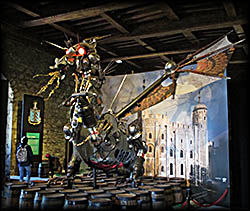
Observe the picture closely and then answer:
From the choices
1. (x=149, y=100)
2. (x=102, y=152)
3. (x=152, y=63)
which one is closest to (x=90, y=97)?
(x=102, y=152)

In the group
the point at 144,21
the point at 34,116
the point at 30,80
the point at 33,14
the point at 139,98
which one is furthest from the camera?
the point at 30,80

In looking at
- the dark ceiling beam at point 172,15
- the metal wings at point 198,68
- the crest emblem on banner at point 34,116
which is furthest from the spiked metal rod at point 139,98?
the crest emblem on banner at point 34,116

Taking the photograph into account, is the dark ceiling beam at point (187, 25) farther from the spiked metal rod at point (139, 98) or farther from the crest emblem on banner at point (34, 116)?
the crest emblem on banner at point (34, 116)

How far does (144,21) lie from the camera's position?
6.21 metres

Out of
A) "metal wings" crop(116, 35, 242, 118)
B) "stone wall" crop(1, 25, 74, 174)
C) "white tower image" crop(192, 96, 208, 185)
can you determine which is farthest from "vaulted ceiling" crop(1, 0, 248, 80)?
"white tower image" crop(192, 96, 208, 185)

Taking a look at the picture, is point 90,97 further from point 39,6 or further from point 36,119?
point 36,119

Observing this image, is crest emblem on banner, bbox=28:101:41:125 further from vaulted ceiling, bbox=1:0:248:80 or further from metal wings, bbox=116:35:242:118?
metal wings, bbox=116:35:242:118

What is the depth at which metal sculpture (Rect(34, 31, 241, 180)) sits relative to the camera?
4.01 m

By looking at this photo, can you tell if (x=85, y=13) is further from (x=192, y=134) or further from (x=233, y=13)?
(x=192, y=134)

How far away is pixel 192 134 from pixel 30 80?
4.21 m

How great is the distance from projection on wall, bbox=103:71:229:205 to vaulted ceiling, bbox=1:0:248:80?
2.54ft

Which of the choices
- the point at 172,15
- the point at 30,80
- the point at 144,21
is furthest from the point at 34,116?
the point at 172,15

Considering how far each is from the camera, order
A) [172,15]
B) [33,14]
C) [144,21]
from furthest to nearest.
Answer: [144,21], [33,14], [172,15]

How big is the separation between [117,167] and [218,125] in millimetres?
1850
